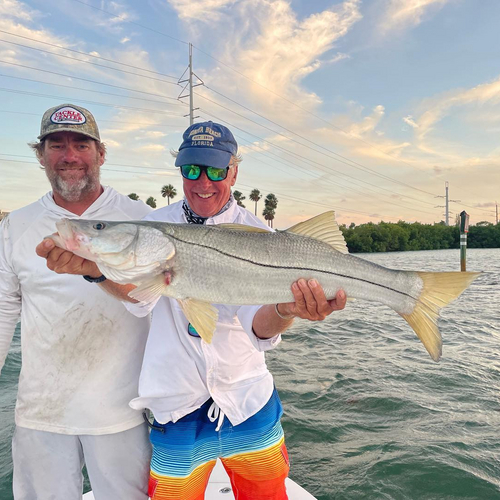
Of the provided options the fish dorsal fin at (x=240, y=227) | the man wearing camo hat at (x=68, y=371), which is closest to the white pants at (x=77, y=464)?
the man wearing camo hat at (x=68, y=371)

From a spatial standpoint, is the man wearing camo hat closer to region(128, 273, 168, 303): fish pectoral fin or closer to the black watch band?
the black watch band

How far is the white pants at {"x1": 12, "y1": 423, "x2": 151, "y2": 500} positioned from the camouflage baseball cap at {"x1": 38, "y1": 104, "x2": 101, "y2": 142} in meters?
2.42

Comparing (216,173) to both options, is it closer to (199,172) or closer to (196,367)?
(199,172)

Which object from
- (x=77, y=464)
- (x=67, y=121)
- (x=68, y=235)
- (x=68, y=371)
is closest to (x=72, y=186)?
(x=67, y=121)

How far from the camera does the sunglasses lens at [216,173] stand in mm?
3127

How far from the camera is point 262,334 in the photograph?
3006 millimetres

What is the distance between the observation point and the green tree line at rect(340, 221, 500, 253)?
84556mm

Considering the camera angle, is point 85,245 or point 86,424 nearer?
point 85,245

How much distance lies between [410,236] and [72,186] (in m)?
99.1

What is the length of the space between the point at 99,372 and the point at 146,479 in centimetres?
95

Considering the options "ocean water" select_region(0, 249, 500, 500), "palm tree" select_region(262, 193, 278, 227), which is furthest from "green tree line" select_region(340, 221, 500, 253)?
"ocean water" select_region(0, 249, 500, 500)

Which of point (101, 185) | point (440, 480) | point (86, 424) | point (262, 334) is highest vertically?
point (101, 185)

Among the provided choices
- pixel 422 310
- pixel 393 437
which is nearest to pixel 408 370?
pixel 393 437

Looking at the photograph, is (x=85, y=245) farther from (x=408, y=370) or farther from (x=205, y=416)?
(x=408, y=370)
